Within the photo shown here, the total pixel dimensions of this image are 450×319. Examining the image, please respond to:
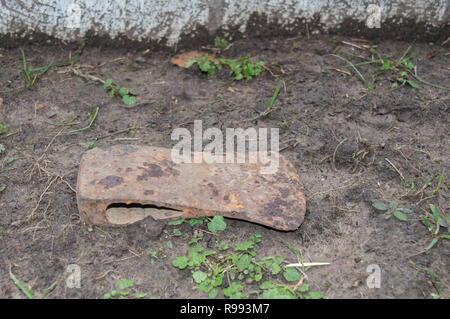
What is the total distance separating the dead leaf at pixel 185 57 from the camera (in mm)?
2939

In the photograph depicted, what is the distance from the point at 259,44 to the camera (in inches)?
120

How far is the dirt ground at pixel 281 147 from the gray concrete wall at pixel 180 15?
0.12 meters

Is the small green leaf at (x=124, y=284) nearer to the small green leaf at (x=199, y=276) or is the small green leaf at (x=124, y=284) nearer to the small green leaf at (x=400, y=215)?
the small green leaf at (x=199, y=276)

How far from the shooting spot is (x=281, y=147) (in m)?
2.43

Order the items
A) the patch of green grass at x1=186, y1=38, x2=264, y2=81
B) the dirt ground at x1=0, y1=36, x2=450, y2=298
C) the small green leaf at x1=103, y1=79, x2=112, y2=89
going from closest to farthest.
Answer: the dirt ground at x1=0, y1=36, x2=450, y2=298, the small green leaf at x1=103, y1=79, x2=112, y2=89, the patch of green grass at x1=186, y1=38, x2=264, y2=81

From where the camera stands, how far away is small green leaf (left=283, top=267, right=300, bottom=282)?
186 centimetres

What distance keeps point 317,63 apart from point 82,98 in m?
1.39

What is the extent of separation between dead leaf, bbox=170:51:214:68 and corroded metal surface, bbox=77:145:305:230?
89 cm

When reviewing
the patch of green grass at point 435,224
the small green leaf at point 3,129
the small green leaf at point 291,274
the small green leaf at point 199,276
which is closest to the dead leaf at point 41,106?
the small green leaf at point 3,129

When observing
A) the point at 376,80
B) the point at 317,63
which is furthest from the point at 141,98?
the point at 376,80

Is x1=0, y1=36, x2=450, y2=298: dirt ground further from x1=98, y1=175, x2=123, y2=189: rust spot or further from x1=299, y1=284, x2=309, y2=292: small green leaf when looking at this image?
x1=98, y1=175, x2=123, y2=189: rust spot

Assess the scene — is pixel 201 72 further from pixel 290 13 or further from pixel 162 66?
pixel 290 13

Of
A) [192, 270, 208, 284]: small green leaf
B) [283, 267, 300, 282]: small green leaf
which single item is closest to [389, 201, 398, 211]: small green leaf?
[283, 267, 300, 282]: small green leaf
